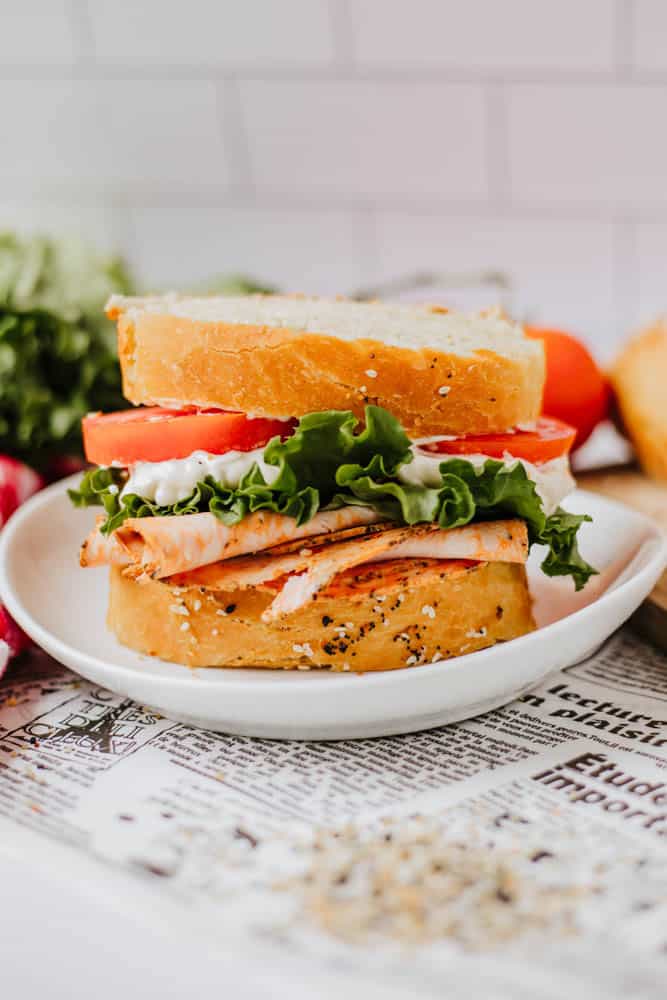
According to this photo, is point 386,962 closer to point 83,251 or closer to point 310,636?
point 310,636

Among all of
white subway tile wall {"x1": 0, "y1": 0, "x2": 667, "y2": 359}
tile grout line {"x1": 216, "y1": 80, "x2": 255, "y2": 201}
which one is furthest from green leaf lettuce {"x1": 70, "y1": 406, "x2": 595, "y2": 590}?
tile grout line {"x1": 216, "y1": 80, "x2": 255, "y2": 201}

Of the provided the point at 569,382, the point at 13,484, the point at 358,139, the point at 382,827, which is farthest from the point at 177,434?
the point at 358,139

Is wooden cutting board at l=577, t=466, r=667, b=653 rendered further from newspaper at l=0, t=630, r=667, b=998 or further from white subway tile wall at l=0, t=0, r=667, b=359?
white subway tile wall at l=0, t=0, r=667, b=359

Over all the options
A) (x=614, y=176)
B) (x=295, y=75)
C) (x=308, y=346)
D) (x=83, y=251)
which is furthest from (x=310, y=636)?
(x=295, y=75)

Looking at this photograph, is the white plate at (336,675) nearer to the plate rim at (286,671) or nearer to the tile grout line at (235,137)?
the plate rim at (286,671)

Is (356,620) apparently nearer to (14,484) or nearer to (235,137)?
(14,484)

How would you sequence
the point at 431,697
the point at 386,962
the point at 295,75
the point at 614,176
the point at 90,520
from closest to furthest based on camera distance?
the point at 386,962, the point at 431,697, the point at 90,520, the point at 614,176, the point at 295,75
